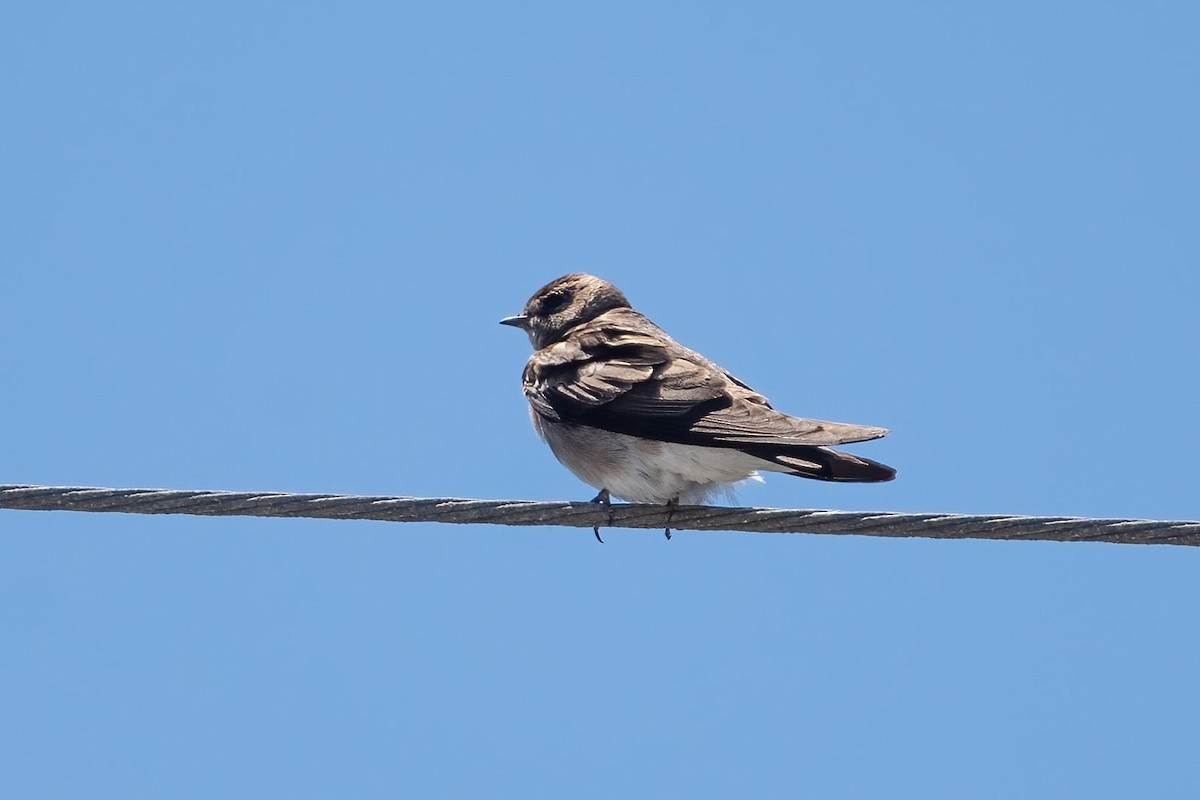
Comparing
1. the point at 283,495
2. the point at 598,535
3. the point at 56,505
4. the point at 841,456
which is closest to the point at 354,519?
the point at 283,495

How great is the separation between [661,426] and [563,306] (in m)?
2.95

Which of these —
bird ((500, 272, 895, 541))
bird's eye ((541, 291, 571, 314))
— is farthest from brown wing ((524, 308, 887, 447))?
bird's eye ((541, 291, 571, 314))

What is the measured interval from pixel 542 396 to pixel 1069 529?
12.2 ft

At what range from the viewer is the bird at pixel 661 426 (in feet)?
23.1

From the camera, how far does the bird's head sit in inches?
410

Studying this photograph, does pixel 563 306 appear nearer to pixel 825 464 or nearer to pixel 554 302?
pixel 554 302

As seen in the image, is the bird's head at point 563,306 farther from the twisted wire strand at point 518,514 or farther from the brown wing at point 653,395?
the twisted wire strand at point 518,514

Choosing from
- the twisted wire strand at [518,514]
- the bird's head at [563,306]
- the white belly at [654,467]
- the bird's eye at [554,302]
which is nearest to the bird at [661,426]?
the white belly at [654,467]

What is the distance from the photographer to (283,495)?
19.9 ft

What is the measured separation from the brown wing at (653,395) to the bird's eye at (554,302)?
1113 millimetres

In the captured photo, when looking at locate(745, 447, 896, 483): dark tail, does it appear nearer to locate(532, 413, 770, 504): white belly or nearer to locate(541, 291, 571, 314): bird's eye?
locate(532, 413, 770, 504): white belly

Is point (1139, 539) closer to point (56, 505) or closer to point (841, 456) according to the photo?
point (841, 456)

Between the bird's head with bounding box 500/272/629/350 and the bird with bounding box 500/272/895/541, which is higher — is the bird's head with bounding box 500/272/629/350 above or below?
above

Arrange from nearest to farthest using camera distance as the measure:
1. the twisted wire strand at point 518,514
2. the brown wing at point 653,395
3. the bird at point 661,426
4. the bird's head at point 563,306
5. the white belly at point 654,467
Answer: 1. the twisted wire strand at point 518,514
2. the bird at point 661,426
3. the brown wing at point 653,395
4. the white belly at point 654,467
5. the bird's head at point 563,306
